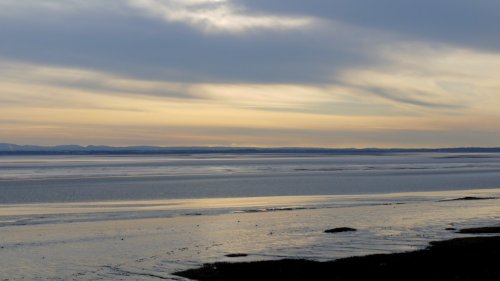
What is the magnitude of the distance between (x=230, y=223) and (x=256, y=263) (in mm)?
11264

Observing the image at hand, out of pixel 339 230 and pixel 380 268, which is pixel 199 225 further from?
pixel 380 268

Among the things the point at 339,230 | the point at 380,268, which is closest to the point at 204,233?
the point at 339,230

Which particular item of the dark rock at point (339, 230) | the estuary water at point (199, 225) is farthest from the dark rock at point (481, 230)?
the dark rock at point (339, 230)

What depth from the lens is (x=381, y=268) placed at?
20.4 meters

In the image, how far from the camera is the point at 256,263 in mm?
21859

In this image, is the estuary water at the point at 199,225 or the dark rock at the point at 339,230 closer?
the estuary water at the point at 199,225

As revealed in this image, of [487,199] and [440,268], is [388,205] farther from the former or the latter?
[440,268]

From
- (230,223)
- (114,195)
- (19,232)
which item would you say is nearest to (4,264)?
(19,232)

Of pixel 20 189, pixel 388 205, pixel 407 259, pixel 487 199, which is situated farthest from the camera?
pixel 20 189

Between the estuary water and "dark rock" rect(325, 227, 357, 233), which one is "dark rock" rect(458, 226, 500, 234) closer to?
the estuary water

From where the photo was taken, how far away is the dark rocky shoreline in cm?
1936

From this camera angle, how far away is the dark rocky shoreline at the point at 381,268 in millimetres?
19359

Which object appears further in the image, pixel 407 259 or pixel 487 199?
pixel 487 199

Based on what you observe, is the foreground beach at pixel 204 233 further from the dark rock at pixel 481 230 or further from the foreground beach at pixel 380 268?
the dark rock at pixel 481 230
